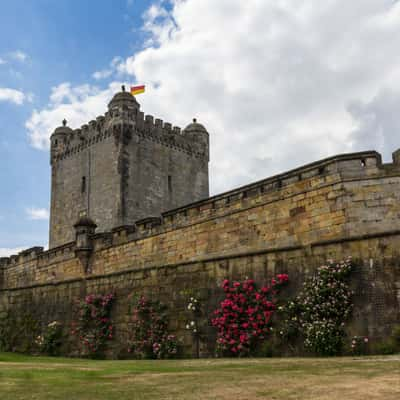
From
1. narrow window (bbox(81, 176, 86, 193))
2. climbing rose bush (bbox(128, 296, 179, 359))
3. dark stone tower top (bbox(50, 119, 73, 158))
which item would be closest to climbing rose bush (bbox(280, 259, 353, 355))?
climbing rose bush (bbox(128, 296, 179, 359))

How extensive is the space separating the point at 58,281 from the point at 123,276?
4.49 metres

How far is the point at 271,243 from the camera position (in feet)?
41.8

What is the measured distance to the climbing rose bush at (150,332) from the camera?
44.2 feet

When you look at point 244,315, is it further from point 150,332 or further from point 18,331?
point 18,331

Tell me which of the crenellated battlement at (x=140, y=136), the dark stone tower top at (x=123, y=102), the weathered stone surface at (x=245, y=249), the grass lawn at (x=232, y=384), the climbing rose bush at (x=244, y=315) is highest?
the dark stone tower top at (x=123, y=102)

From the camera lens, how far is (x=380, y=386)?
5.37 metres

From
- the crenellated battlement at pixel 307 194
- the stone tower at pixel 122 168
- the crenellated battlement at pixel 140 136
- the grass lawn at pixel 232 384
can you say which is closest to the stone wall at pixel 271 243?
the crenellated battlement at pixel 307 194

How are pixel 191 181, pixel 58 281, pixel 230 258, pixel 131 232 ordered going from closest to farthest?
pixel 230 258 < pixel 131 232 < pixel 58 281 < pixel 191 181

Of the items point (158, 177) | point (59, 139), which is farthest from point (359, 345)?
point (59, 139)

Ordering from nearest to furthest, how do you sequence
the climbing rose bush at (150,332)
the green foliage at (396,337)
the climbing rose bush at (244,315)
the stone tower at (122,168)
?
1. the green foliage at (396,337)
2. the climbing rose bush at (244,315)
3. the climbing rose bush at (150,332)
4. the stone tower at (122,168)

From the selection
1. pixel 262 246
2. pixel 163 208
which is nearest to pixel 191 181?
pixel 163 208

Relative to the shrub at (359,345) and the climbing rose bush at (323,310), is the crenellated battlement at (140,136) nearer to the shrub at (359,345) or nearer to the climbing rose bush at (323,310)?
the climbing rose bush at (323,310)

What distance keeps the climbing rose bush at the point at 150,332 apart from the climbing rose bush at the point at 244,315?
5.50 feet

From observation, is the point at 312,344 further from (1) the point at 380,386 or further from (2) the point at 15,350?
(2) the point at 15,350
